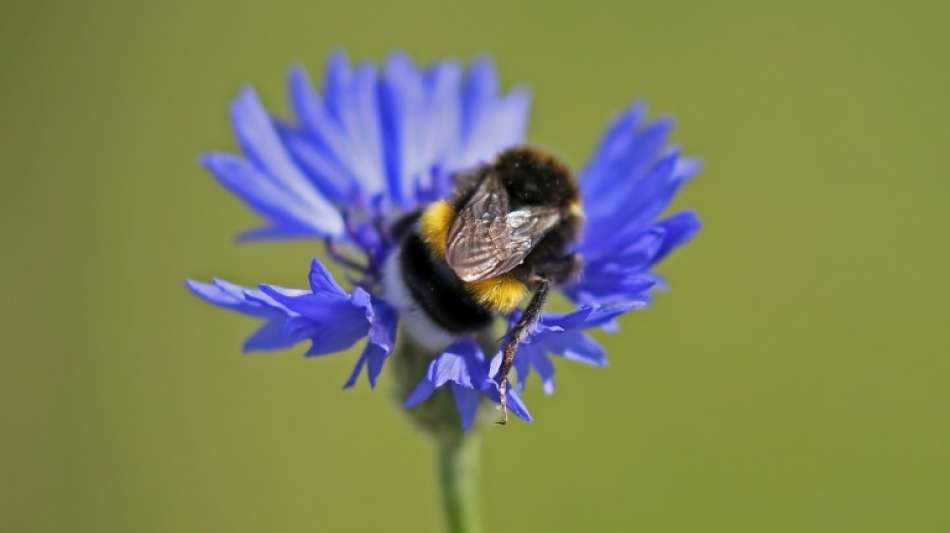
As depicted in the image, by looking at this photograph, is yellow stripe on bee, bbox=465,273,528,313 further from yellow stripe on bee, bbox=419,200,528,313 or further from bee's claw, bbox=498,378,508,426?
bee's claw, bbox=498,378,508,426

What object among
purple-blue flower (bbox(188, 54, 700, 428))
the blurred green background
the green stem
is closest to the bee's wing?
purple-blue flower (bbox(188, 54, 700, 428))

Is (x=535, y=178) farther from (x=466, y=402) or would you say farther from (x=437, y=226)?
(x=466, y=402)

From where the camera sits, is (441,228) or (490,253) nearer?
(490,253)

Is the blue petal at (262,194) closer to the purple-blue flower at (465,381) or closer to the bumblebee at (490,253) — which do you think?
the bumblebee at (490,253)

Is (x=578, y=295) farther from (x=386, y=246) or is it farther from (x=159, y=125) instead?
(x=159, y=125)

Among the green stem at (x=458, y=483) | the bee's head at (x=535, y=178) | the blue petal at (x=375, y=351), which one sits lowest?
the green stem at (x=458, y=483)

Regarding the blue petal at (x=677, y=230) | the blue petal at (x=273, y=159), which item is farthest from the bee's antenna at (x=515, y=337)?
the blue petal at (x=273, y=159)

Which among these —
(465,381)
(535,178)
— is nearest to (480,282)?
(465,381)
